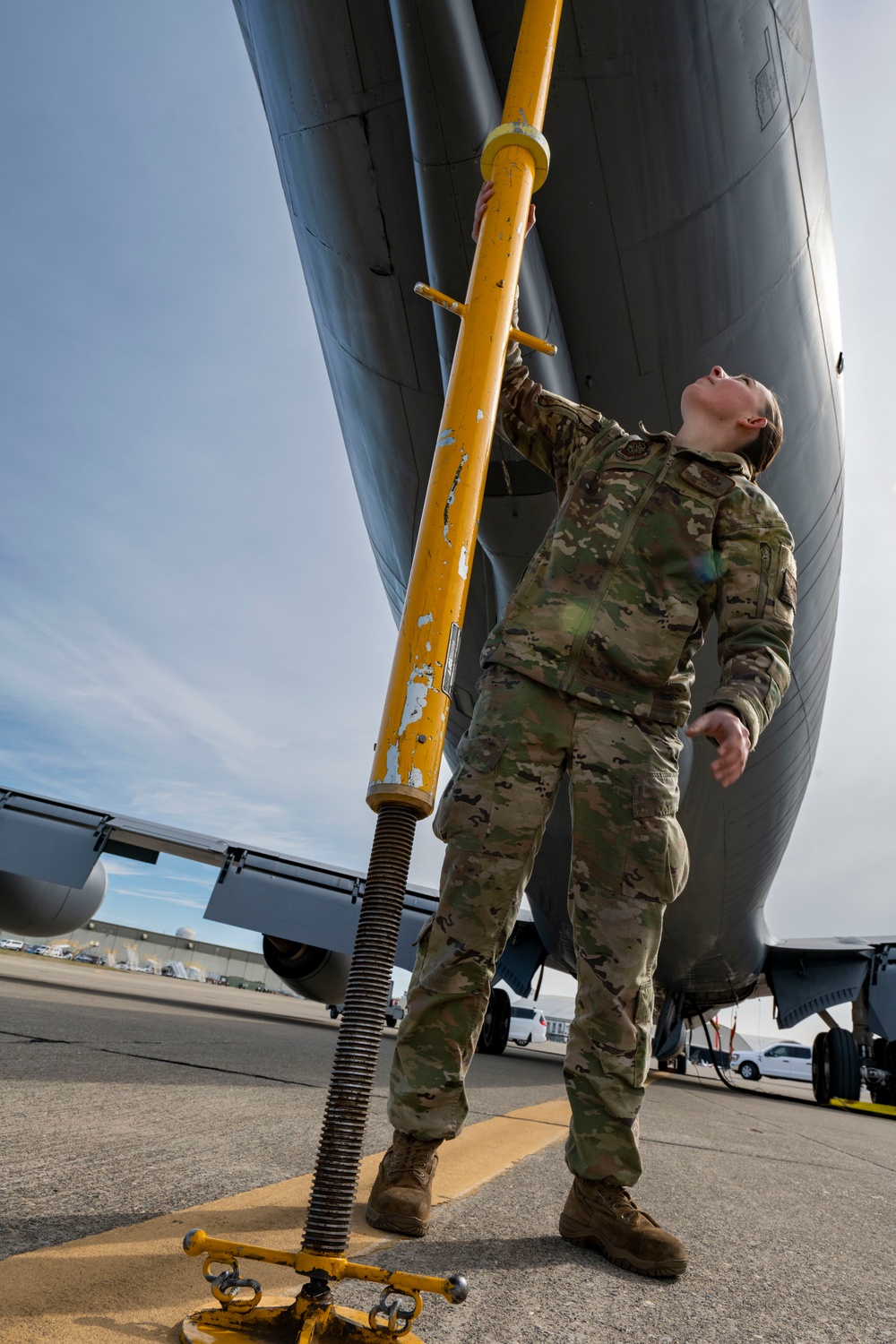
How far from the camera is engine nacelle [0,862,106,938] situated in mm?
8562

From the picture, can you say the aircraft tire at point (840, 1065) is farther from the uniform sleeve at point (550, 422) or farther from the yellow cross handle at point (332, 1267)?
the yellow cross handle at point (332, 1267)

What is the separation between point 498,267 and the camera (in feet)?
5.41

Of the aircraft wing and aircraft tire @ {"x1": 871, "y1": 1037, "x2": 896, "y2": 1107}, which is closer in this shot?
the aircraft wing

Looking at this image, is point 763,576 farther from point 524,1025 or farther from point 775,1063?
point 775,1063

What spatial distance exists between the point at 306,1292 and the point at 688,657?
1625 millimetres

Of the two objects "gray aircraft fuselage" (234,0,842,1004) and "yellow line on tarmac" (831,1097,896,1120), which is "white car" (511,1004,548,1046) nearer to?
"yellow line on tarmac" (831,1097,896,1120)

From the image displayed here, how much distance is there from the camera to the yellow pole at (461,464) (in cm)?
125

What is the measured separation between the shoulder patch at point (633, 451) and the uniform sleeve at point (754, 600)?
0.90 feet

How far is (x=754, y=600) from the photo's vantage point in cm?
200

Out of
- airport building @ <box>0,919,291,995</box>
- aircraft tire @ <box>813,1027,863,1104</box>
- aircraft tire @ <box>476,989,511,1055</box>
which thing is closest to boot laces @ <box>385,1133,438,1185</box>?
aircraft tire @ <box>476,989,511,1055</box>

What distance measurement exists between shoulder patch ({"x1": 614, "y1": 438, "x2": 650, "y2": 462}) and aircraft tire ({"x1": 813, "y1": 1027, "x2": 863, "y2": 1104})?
10.5m

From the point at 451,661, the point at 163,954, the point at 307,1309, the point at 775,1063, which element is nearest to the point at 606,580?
the point at 451,661

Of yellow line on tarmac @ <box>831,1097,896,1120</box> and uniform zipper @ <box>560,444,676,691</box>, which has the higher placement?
uniform zipper @ <box>560,444,676,691</box>

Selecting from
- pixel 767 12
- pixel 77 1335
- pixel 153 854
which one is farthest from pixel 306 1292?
pixel 153 854
